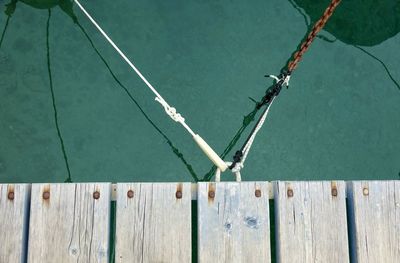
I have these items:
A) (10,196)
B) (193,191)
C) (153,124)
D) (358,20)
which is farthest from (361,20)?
(10,196)

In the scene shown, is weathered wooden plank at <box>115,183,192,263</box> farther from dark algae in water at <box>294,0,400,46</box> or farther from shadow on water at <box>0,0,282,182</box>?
dark algae in water at <box>294,0,400,46</box>

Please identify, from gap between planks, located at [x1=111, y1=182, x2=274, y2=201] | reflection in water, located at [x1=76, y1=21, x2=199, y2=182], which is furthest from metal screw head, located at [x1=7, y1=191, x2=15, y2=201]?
reflection in water, located at [x1=76, y1=21, x2=199, y2=182]

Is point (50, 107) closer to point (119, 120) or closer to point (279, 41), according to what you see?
point (119, 120)

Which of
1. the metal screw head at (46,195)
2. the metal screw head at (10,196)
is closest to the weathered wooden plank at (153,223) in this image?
the metal screw head at (46,195)

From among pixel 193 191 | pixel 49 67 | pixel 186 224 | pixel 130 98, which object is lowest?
pixel 186 224

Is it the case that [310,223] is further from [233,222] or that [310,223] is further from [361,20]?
[361,20]

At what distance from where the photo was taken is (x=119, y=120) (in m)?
3.04

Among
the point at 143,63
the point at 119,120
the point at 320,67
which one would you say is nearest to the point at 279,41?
the point at 320,67

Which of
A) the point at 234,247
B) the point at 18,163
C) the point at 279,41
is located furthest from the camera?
the point at 279,41

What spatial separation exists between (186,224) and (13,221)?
61 centimetres

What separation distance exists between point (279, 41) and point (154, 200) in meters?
1.49

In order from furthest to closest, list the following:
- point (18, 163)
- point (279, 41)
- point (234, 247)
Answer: point (279, 41)
point (18, 163)
point (234, 247)

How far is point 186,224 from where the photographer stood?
2027 mm

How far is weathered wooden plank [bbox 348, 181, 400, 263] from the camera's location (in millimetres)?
2055
